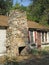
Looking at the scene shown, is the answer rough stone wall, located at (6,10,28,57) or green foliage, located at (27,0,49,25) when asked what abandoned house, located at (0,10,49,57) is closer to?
rough stone wall, located at (6,10,28,57)

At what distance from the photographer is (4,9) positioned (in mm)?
47938

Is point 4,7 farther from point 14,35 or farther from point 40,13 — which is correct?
point 14,35

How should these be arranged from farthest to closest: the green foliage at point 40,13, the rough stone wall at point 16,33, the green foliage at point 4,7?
the green foliage at point 4,7
the green foliage at point 40,13
the rough stone wall at point 16,33

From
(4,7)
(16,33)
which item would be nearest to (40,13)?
(4,7)

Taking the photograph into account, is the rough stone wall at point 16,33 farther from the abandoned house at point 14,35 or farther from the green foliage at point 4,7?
the green foliage at point 4,7

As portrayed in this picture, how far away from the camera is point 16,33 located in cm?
2162

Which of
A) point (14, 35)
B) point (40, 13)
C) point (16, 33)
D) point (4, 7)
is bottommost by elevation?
point (14, 35)

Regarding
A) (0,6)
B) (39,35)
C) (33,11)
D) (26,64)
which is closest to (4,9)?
(0,6)

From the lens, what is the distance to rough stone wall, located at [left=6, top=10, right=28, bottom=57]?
70.0 feet

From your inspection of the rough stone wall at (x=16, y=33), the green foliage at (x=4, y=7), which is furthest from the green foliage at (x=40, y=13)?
the rough stone wall at (x=16, y=33)

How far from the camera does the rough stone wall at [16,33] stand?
21.3m

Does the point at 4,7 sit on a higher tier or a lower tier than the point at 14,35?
higher

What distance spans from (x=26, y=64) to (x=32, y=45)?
1186cm

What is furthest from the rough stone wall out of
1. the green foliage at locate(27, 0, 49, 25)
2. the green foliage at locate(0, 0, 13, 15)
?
the green foliage at locate(0, 0, 13, 15)
